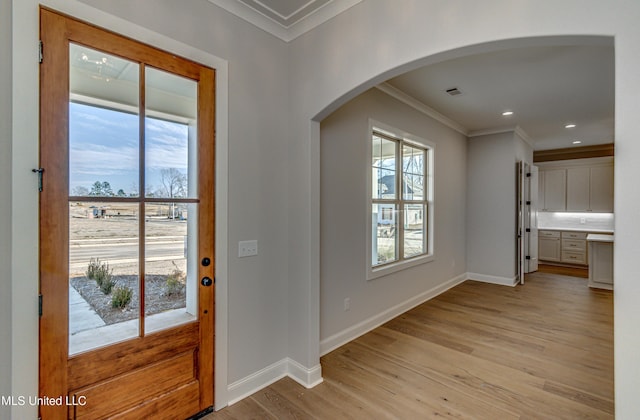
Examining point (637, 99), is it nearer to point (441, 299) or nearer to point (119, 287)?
point (119, 287)

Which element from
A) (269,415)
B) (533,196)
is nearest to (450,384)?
(269,415)

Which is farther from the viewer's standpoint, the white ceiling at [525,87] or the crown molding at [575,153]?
the crown molding at [575,153]

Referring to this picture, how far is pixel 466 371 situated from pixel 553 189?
700 cm

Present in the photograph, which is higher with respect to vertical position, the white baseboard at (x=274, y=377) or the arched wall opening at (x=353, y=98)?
the arched wall opening at (x=353, y=98)

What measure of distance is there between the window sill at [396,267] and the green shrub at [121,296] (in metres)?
2.30

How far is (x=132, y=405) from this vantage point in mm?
1686

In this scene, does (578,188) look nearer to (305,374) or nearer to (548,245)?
(548,245)

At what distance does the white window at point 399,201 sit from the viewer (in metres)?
3.61

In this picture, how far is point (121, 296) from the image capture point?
1.67 meters

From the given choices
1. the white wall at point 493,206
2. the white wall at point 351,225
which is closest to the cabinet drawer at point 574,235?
the white wall at point 493,206

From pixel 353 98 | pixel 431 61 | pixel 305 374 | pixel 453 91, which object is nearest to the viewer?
pixel 431 61

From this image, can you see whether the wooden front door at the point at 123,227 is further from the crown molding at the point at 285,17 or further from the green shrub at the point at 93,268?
the crown molding at the point at 285,17

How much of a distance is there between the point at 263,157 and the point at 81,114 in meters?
1.11

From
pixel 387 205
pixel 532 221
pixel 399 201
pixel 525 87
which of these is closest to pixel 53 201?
pixel 387 205
